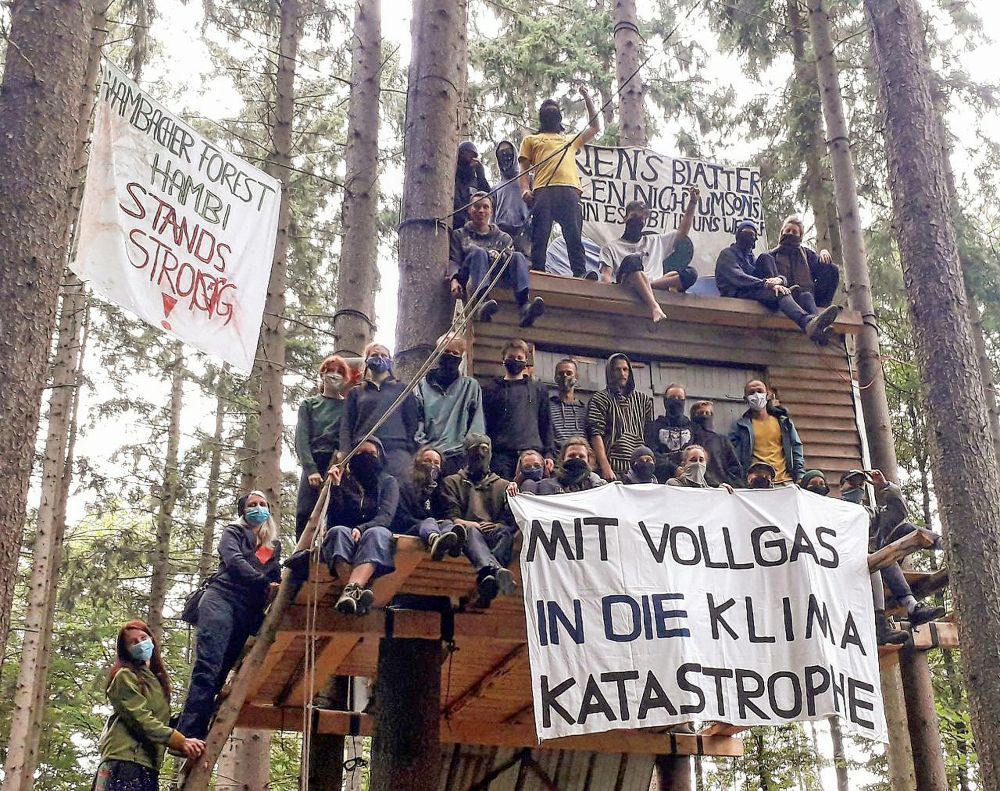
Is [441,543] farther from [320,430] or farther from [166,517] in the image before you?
[166,517]

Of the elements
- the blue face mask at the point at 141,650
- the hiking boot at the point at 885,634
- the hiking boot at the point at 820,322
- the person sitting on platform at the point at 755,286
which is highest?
the person sitting on platform at the point at 755,286

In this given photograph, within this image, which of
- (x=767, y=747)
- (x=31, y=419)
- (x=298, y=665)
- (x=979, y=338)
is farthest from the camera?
(x=767, y=747)

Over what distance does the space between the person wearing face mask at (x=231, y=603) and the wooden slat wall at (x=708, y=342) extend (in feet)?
11.5

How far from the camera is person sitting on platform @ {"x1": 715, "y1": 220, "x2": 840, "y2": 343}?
38.7 ft

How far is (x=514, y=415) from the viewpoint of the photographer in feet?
32.2

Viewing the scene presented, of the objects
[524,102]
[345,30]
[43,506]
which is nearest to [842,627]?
[43,506]

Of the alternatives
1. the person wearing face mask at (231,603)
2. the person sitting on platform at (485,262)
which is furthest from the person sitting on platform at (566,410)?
the person wearing face mask at (231,603)

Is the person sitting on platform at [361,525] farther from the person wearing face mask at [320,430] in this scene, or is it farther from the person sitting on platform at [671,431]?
the person sitting on platform at [671,431]

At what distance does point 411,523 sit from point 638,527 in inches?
69.7

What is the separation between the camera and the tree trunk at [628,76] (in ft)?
57.9

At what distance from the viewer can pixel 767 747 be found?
67.5 ft

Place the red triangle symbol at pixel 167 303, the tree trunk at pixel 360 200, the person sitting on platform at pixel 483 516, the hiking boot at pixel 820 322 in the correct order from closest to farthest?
the red triangle symbol at pixel 167 303 → the person sitting on platform at pixel 483 516 → the hiking boot at pixel 820 322 → the tree trunk at pixel 360 200

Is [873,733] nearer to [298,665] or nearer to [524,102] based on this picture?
[298,665]

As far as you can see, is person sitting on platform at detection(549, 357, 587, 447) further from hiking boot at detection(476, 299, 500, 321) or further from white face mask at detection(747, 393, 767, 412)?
white face mask at detection(747, 393, 767, 412)
